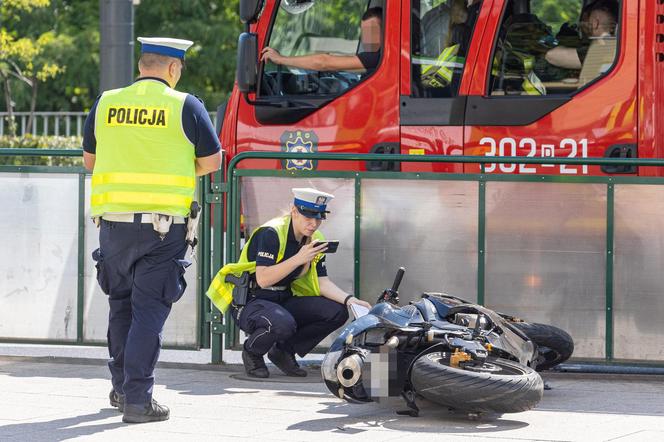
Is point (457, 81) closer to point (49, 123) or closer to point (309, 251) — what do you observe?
point (309, 251)

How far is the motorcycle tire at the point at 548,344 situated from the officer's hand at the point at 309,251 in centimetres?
122

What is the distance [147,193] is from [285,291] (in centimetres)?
186

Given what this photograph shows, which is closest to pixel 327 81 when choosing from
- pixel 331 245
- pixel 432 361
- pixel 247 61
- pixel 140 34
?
pixel 247 61

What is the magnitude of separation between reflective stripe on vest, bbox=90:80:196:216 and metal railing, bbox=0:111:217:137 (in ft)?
56.3

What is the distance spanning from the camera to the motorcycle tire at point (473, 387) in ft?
24.2

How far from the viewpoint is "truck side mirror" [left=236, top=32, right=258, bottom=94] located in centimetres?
1083

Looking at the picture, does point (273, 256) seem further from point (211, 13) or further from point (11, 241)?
point (211, 13)

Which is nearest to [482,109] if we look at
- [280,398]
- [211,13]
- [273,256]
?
[273,256]

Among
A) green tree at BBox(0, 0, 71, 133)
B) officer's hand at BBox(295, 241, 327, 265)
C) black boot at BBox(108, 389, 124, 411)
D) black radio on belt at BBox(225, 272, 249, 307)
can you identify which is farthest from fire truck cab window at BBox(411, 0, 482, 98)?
green tree at BBox(0, 0, 71, 133)

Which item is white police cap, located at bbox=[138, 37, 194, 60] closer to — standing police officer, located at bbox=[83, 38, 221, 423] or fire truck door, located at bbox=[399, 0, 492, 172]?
standing police officer, located at bbox=[83, 38, 221, 423]

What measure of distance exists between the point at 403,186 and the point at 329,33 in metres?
1.89

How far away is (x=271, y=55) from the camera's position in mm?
10953

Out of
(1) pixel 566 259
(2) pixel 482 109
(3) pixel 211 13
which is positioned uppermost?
(3) pixel 211 13

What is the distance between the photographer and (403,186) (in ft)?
31.3
